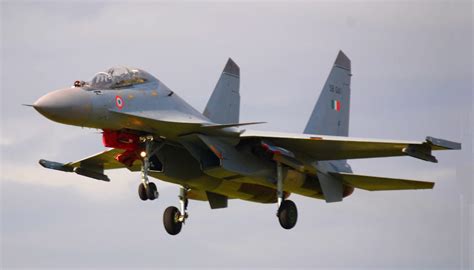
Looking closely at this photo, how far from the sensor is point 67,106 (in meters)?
26.1

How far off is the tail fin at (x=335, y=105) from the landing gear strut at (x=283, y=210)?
3.45 metres

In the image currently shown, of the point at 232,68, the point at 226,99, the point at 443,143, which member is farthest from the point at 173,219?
the point at 443,143

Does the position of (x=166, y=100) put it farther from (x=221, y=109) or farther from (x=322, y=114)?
(x=322, y=114)

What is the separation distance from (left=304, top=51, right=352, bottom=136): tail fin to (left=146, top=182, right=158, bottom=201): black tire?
22.9 feet

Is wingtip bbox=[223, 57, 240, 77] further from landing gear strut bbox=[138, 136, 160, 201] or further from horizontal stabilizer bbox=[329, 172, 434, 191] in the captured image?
landing gear strut bbox=[138, 136, 160, 201]

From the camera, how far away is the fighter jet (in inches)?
1059

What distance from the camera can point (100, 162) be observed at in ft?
107

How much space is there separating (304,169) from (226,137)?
8.62ft

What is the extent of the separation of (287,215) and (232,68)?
17.8 ft

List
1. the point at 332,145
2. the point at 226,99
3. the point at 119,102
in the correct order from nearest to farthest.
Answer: the point at 119,102 → the point at 332,145 → the point at 226,99

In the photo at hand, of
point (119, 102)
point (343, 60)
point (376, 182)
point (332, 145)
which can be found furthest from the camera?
point (343, 60)

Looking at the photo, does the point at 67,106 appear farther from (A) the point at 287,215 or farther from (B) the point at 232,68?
(B) the point at 232,68

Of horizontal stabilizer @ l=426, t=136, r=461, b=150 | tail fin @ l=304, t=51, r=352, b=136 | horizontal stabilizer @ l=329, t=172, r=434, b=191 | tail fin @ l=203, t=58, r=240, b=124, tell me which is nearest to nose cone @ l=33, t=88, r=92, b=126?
tail fin @ l=203, t=58, r=240, b=124

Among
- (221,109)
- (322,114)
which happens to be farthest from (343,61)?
(221,109)
